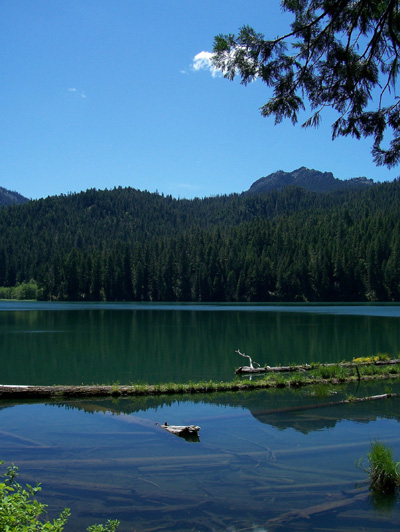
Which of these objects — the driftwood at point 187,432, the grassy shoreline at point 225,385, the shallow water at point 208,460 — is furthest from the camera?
the grassy shoreline at point 225,385

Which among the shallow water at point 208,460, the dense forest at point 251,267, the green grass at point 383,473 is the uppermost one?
the dense forest at point 251,267

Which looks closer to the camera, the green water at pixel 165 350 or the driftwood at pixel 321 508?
the driftwood at pixel 321 508

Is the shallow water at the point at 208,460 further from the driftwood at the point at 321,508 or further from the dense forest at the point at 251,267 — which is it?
the dense forest at the point at 251,267

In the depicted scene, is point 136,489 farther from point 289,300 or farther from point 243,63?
point 289,300

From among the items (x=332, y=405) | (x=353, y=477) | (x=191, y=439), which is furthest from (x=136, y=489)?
(x=332, y=405)

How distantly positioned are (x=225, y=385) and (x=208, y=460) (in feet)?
22.8

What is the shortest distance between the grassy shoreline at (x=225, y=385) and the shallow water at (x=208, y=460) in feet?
1.84

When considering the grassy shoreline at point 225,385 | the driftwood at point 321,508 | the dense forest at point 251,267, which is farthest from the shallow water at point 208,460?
the dense forest at point 251,267

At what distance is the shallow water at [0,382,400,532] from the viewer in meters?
7.36

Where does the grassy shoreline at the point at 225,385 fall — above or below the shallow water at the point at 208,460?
→ above

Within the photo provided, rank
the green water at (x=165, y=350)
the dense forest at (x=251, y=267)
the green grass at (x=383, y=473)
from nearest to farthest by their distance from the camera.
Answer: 1. the green grass at (x=383, y=473)
2. the green water at (x=165, y=350)
3. the dense forest at (x=251, y=267)

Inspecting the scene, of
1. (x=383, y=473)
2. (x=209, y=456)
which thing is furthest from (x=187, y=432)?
(x=383, y=473)

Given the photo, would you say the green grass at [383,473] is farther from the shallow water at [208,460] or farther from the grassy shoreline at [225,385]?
the grassy shoreline at [225,385]

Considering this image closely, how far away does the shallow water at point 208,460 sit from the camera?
7363 millimetres
